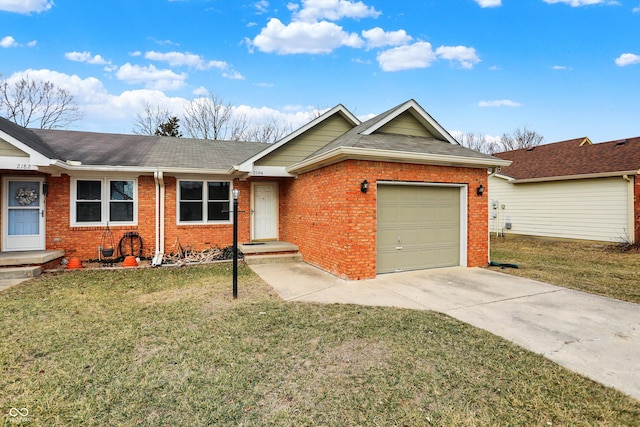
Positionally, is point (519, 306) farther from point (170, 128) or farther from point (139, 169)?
point (170, 128)

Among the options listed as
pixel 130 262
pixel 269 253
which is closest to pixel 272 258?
pixel 269 253

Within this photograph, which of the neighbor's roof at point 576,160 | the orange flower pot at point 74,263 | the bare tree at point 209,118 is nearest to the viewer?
the orange flower pot at point 74,263

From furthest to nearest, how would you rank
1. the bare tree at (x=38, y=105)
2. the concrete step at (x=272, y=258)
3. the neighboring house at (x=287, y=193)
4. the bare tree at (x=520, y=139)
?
1. the bare tree at (x=520, y=139)
2. the bare tree at (x=38, y=105)
3. the concrete step at (x=272, y=258)
4. the neighboring house at (x=287, y=193)

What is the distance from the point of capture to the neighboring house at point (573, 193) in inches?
496

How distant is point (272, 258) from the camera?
941cm

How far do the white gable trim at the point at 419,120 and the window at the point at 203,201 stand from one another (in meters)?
5.23

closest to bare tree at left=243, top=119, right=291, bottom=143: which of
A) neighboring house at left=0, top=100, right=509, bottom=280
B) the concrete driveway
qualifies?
neighboring house at left=0, top=100, right=509, bottom=280

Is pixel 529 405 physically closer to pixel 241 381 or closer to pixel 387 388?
pixel 387 388

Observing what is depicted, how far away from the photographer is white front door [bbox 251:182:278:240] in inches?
436

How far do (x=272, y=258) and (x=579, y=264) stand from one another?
29.1 ft

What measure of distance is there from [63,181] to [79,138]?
3.03m

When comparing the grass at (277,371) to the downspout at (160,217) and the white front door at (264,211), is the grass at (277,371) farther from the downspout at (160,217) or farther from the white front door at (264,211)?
the white front door at (264,211)

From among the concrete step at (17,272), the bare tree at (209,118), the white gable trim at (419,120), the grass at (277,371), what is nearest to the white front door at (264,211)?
the white gable trim at (419,120)

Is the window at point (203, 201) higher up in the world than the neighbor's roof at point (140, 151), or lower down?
lower down
